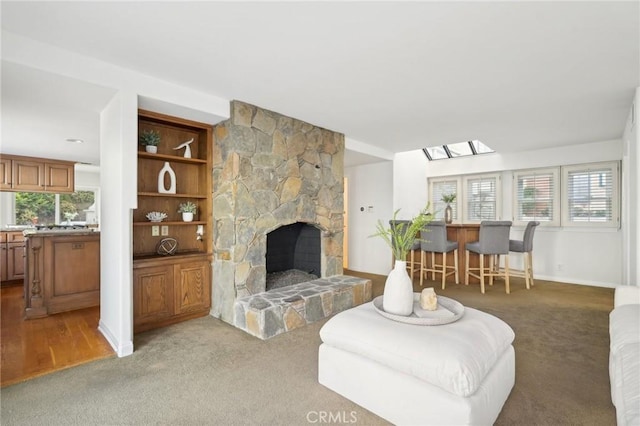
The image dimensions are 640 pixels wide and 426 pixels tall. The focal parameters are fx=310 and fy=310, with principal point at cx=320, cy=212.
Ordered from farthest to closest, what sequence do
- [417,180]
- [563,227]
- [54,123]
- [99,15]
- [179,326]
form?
[417,180], [563,227], [54,123], [179,326], [99,15]

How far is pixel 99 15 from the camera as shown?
182 cm

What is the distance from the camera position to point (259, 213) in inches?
132

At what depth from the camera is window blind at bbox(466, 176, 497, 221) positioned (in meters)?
5.96

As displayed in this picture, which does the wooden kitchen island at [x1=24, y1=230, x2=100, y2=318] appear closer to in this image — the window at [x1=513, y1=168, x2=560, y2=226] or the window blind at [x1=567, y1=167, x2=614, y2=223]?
the window at [x1=513, y1=168, x2=560, y2=226]

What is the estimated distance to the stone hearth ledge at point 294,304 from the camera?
2.85 m

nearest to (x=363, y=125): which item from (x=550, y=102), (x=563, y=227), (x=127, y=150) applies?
(x=550, y=102)

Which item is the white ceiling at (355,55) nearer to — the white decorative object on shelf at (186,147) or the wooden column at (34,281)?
the white decorative object on shelf at (186,147)

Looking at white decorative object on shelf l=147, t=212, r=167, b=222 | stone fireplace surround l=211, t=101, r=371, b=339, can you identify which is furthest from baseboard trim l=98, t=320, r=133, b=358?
white decorative object on shelf l=147, t=212, r=167, b=222

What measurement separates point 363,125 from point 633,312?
3.07 m

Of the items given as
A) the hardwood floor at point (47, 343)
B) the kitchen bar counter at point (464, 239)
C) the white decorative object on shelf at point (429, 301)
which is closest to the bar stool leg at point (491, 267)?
the kitchen bar counter at point (464, 239)

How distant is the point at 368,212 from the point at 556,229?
318 cm

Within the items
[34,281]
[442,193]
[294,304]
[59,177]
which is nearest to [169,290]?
[294,304]

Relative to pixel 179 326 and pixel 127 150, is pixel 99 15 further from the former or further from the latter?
pixel 179 326

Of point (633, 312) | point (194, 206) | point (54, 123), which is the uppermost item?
point (54, 123)
